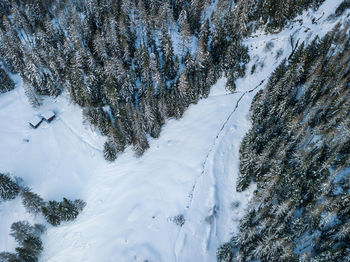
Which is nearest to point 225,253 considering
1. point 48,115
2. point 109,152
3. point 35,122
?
point 109,152

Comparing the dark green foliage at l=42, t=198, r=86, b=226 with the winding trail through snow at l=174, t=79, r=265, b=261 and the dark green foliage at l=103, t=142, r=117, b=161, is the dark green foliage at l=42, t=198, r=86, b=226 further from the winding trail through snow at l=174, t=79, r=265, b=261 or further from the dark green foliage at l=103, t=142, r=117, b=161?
the winding trail through snow at l=174, t=79, r=265, b=261

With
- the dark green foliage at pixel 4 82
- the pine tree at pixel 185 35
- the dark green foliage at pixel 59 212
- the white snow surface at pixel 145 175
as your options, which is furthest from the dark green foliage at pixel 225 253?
the dark green foliage at pixel 4 82

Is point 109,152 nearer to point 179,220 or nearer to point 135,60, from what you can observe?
point 179,220

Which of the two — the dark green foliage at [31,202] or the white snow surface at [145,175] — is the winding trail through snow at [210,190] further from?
the dark green foliage at [31,202]

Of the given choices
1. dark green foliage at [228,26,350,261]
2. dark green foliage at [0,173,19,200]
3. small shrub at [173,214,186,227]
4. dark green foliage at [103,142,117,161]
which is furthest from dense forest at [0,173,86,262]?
dark green foliage at [228,26,350,261]

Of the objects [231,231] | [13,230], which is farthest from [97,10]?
[231,231]

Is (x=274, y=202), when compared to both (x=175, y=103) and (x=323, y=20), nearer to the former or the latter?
(x=175, y=103)
